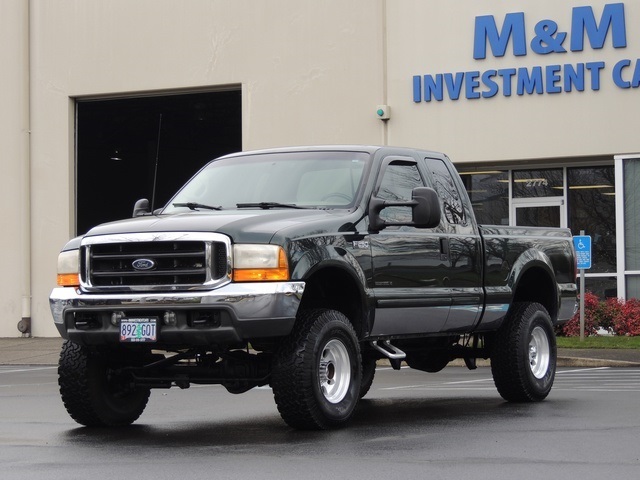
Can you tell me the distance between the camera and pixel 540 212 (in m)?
25.0

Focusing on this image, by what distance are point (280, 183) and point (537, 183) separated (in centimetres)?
1471

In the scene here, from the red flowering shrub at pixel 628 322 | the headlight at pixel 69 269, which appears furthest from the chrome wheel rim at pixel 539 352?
the red flowering shrub at pixel 628 322

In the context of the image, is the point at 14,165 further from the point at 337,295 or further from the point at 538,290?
the point at 337,295

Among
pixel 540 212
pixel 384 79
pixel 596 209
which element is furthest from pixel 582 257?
pixel 384 79

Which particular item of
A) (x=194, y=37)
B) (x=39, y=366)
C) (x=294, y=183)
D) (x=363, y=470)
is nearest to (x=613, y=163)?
(x=194, y=37)

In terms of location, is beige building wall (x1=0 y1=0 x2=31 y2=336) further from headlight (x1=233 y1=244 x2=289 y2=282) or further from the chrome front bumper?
headlight (x1=233 y1=244 x2=289 y2=282)

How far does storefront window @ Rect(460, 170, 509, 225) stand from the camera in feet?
82.7

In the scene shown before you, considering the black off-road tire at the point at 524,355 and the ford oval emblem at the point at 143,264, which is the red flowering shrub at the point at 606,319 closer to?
the black off-road tire at the point at 524,355

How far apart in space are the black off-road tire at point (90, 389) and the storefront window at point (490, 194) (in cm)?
1538

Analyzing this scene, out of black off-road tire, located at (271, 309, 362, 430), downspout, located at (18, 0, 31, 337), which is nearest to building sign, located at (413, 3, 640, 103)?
downspout, located at (18, 0, 31, 337)

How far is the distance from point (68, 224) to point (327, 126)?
605cm

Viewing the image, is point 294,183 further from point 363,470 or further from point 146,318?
point 363,470

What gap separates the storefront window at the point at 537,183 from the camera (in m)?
24.8

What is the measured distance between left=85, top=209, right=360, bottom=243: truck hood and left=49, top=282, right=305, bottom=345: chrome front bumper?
377 mm
